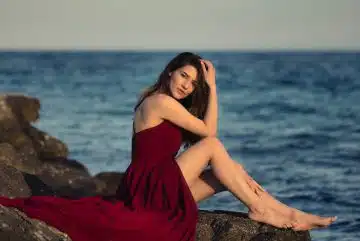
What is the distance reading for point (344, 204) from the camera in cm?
1224

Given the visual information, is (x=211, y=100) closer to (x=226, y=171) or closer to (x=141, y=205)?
(x=226, y=171)

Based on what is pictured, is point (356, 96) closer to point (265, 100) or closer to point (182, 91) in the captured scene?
point (265, 100)

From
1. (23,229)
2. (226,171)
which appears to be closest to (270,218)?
(226,171)

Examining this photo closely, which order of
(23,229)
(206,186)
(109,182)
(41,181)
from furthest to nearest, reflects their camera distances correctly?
(109,182) → (41,181) → (206,186) → (23,229)

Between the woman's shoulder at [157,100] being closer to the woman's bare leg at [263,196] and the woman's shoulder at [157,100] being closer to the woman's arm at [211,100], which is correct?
the woman's arm at [211,100]

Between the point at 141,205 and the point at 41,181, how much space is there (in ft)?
6.37

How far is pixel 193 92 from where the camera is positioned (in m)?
6.62

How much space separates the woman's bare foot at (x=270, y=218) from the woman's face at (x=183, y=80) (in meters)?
1.15

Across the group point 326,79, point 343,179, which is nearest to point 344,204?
point 343,179

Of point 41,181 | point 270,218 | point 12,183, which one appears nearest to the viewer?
point 270,218

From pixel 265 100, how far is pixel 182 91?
26.8 meters

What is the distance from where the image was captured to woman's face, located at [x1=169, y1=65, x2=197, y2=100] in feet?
21.2

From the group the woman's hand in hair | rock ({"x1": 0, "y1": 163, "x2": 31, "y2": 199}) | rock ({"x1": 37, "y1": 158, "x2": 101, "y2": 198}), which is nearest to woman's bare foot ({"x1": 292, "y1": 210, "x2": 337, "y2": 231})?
the woman's hand in hair

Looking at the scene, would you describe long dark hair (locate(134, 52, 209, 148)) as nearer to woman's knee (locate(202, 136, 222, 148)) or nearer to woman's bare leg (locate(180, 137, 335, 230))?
woman's knee (locate(202, 136, 222, 148))
